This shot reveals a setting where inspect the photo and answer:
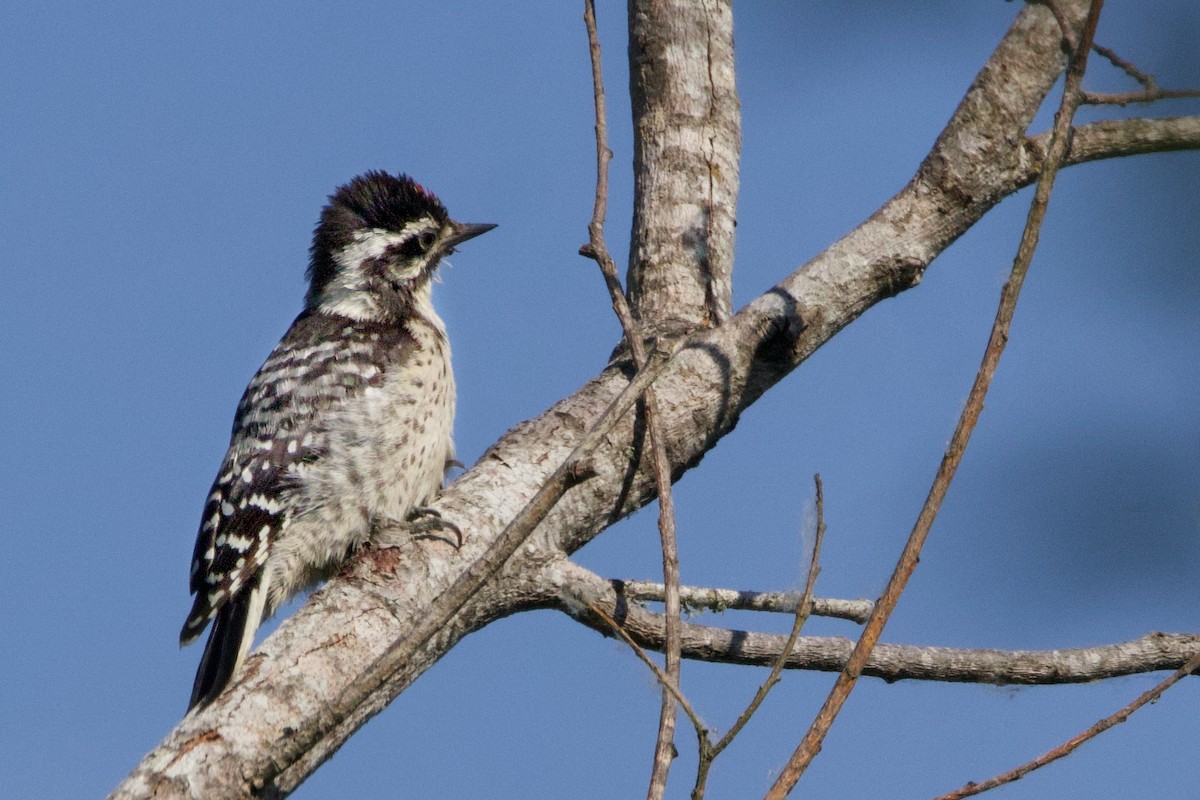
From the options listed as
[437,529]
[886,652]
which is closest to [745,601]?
[886,652]

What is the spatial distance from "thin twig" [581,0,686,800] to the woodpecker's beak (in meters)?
2.14

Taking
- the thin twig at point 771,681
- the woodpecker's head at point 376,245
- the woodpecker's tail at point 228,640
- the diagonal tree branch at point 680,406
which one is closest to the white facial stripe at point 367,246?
the woodpecker's head at point 376,245

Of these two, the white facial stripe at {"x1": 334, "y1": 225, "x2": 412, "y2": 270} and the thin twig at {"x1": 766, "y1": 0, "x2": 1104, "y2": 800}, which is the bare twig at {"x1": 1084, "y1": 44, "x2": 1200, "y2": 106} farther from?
the white facial stripe at {"x1": 334, "y1": 225, "x2": 412, "y2": 270}

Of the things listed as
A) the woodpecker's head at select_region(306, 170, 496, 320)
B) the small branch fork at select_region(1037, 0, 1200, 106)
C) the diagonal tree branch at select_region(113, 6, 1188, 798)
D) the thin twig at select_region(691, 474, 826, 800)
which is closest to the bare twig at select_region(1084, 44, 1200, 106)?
the small branch fork at select_region(1037, 0, 1200, 106)

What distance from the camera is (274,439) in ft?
15.9

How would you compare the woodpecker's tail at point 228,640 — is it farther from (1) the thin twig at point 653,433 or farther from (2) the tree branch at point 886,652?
(1) the thin twig at point 653,433

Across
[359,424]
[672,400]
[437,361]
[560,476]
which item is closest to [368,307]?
[437,361]

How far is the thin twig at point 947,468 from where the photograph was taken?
2.00m

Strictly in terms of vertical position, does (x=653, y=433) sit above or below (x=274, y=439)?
below

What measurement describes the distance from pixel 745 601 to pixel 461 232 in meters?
2.73

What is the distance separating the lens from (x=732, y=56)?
15.3ft

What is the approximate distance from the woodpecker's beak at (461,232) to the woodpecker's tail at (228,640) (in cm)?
194

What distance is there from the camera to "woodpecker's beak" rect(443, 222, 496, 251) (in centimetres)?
578

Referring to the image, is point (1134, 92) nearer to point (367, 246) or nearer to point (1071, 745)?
point (1071, 745)
